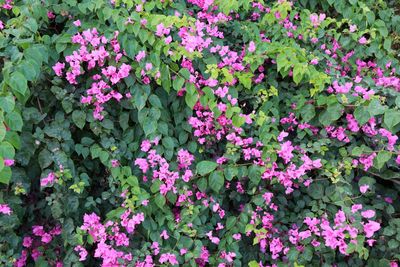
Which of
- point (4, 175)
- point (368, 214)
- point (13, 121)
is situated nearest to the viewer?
point (4, 175)

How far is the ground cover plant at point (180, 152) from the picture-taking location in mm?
→ 2115

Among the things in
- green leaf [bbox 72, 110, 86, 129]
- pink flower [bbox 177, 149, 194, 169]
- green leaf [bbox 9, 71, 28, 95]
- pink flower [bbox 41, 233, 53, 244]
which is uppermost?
green leaf [bbox 9, 71, 28, 95]

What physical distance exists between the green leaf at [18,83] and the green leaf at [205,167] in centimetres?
94

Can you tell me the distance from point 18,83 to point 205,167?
1.00 metres

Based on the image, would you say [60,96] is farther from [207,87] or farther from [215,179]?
[215,179]

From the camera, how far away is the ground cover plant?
212 centimetres

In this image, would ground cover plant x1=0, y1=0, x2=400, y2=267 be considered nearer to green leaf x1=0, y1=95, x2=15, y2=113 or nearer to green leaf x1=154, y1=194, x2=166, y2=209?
green leaf x1=154, y1=194, x2=166, y2=209

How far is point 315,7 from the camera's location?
3.23 m

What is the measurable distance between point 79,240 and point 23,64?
2.89 ft

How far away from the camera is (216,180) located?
2.23 meters

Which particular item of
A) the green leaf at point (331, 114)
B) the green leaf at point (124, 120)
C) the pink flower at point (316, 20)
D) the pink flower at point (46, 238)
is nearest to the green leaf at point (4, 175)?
the pink flower at point (46, 238)

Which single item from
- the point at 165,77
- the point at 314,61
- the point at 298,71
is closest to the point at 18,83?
the point at 165,77

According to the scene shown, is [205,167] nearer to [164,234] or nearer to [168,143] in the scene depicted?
[168,143]

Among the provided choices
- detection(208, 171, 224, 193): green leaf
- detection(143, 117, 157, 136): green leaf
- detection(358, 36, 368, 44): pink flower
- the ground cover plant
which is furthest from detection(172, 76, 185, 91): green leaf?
detection(358, 36, 368, 44): pink flower
